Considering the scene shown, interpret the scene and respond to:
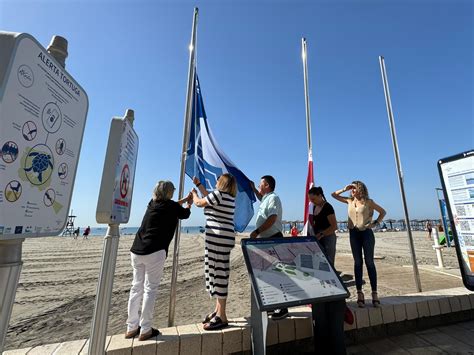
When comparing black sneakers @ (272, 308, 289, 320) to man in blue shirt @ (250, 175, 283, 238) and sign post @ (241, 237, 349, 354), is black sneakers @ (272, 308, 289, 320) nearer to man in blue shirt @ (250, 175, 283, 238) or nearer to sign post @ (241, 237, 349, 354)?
sign post @ (241, 237, 349, 354)

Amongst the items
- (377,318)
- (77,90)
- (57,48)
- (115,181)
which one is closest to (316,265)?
(377,318)

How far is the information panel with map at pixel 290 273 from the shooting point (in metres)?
1.79

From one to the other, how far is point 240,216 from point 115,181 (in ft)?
8.16

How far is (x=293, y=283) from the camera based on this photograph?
6.32 feet

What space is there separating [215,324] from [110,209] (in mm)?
1476

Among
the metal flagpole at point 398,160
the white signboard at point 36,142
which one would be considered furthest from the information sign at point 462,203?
the white signboard at point 36,142

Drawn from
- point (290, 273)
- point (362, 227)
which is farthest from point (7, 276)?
point (362, 227)

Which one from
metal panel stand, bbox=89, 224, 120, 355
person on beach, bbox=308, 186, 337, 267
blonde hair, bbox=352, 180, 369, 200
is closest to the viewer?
metal panel stand, bbox=89, 224, 120, 355

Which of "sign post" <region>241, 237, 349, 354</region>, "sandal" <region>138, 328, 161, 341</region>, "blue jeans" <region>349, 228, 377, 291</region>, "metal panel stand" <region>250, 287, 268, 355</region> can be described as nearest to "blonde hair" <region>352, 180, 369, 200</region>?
"blue jeans" <region>349, 228, 377, 291</region>

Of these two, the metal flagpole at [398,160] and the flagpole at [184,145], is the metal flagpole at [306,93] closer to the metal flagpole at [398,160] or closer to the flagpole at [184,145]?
the metal flagpole at [398,160]

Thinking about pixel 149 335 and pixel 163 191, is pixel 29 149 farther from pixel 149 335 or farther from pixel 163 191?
pixel 149 335

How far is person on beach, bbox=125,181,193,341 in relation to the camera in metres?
2.30

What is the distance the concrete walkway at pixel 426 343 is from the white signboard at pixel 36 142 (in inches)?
110

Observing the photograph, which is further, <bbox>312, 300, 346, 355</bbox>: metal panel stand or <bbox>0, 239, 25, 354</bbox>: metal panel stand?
<bbox>312, 300, 346, 355</bbox>: metal panel stand
